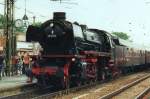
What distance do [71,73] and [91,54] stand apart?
2709mm

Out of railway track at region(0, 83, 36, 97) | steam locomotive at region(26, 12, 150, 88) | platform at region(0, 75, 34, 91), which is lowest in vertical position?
railway track at region(0, 83, 36, 97)

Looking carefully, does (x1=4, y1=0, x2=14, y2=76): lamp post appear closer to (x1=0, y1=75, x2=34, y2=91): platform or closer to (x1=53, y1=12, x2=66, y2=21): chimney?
(x1=0, y1=75, x2=34, y2=91): platform

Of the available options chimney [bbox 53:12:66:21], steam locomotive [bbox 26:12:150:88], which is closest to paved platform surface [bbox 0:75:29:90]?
steam locomotive [bbox 26:12:150:88]

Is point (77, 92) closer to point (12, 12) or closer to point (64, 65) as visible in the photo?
point (64, 65)

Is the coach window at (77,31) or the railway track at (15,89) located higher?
the coach window at (77,31)

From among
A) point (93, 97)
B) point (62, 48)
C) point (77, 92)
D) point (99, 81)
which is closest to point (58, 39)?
point (62, 48)

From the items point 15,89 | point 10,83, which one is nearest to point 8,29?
point 10,83

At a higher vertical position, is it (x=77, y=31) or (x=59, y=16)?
(x=59, y=16)

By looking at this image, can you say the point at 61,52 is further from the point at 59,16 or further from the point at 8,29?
the point at 8,29

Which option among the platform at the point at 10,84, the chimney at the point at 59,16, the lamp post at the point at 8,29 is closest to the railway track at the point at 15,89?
the platform at the point at 10,84

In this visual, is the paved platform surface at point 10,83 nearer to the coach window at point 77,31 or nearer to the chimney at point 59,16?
the chimney at point 59,16

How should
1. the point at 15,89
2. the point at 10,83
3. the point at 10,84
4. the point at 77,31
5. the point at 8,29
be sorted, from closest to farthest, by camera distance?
the point at 77,31, the point at 15,89, the point at 10,84, the point at 10,83, the point at 8,29

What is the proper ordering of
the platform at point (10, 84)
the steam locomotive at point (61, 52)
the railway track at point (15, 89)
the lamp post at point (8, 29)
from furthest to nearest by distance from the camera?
the lamp post at point (8, 29)
the platform at point (10, 84)
the steam locomotive at point (61, 52)
the railway track at point (15, 89)

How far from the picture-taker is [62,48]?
862 inches
